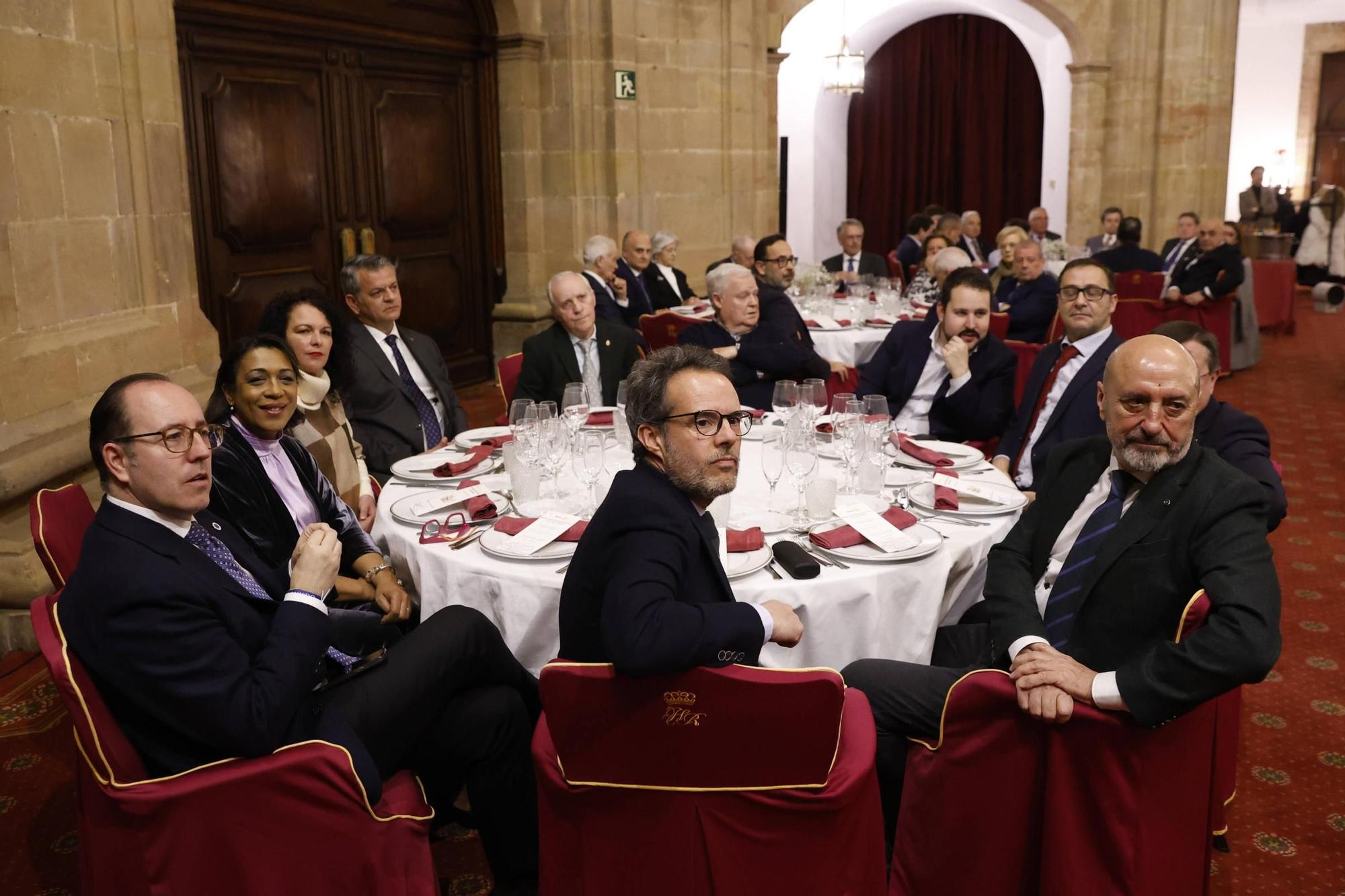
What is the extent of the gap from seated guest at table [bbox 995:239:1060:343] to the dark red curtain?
9.07m

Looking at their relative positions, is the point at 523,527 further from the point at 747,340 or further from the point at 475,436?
the point at 747,340

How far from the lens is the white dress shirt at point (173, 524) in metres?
2.13

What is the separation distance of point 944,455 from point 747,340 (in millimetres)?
1866

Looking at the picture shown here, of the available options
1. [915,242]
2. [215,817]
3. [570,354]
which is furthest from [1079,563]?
[915,242]

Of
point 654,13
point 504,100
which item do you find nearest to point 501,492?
point 504,100

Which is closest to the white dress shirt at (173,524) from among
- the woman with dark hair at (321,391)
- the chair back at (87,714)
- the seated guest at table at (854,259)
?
the chair back at (87,714)

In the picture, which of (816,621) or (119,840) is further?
(816,621)

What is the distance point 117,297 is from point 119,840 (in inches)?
137

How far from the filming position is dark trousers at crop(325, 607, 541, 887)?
2.48 meters

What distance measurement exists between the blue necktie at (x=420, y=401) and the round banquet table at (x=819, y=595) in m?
1.71

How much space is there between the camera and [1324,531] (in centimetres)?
559

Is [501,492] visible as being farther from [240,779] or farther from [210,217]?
[210,217]

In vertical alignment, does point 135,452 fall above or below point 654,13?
below

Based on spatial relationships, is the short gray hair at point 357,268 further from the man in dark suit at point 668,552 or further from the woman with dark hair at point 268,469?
the man in dark suit at point 668,552
